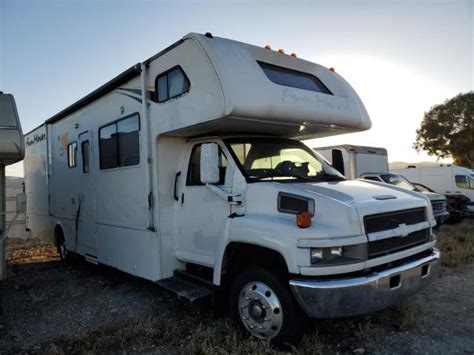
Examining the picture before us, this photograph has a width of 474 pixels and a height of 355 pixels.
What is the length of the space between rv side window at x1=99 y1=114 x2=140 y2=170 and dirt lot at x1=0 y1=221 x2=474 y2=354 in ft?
6.78

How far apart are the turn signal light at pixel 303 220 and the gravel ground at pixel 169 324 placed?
114cm

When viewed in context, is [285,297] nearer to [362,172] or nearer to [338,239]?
[338,239]

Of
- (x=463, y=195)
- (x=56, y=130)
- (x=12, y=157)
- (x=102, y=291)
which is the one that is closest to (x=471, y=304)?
(x=102, y=291)

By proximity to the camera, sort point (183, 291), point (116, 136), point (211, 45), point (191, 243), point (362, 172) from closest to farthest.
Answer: point (211, 45), point (183, 291), point (191, 243), point (116, 136), point (362, 172)

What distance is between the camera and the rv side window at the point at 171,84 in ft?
16.1

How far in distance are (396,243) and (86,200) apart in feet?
18.0

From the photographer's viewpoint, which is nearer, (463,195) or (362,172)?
(362,172)

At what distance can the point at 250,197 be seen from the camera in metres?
4.39

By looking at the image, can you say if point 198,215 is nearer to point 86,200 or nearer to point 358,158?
point 86,200

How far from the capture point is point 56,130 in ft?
28.8

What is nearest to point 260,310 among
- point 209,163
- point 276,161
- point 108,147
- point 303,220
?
point 303,220

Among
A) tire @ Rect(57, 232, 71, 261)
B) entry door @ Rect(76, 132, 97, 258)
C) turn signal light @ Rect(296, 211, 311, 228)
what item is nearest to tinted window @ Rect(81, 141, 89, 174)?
entry door @ Rect(76, 132, 97, 258)

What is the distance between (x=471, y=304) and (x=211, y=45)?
4.74m

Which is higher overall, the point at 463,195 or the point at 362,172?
the point at 362,172
